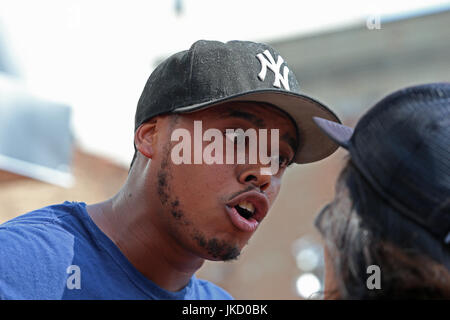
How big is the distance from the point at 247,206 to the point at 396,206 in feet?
3.22

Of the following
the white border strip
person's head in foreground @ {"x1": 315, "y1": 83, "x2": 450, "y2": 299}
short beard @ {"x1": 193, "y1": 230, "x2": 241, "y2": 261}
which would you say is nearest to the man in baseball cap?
short beard @ {"x1": 193, "y1": 230, "x2": 241, "y2": 261}

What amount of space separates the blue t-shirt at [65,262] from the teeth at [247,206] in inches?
15.7

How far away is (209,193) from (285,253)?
681 centimetres

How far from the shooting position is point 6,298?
5.97 ft

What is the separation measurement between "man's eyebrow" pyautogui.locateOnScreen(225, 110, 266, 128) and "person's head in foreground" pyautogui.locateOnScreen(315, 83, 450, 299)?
84cm

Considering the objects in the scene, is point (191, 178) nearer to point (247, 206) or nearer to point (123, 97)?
point (247, 206)

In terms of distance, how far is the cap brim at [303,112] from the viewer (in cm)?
223

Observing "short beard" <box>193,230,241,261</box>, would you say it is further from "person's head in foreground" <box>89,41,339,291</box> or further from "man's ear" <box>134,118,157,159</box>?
"man's ear" <box>134,118,157,159</box>

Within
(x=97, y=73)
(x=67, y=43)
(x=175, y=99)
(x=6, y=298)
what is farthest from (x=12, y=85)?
(x=6, y=298)

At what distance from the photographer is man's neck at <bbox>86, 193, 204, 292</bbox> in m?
2.27

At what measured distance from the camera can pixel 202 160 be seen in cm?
227

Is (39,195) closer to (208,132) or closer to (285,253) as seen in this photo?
(285,253)

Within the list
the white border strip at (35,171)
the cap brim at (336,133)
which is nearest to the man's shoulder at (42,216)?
the cap brim at (336,133)

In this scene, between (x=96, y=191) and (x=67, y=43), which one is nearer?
(x=67, y=43)
